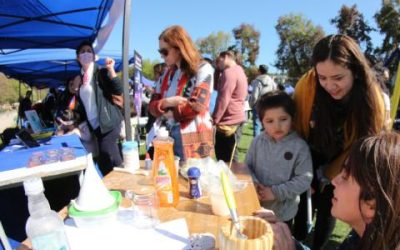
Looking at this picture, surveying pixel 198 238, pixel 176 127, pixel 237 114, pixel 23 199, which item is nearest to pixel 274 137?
pixel 176 127

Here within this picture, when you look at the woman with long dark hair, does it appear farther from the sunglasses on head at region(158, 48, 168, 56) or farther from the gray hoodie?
the sunglasses on head at region(158, 48, 168, 56)

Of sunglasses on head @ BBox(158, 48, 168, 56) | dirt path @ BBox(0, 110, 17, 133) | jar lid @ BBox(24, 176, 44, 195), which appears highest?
sunglasses on head @ BBox(158, 48, 168, 56)

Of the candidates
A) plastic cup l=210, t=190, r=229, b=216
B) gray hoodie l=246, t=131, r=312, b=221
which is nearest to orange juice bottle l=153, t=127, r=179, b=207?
plastic cup l=210, t=190, r=229, b=216

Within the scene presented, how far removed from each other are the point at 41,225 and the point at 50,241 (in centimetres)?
6

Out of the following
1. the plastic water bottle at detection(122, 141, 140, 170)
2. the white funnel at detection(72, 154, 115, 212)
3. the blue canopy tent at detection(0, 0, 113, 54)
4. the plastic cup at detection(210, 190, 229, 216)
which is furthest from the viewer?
the blue canopy tent at detection(0, 0, 113, 54)

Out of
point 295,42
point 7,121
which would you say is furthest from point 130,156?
point 295,42

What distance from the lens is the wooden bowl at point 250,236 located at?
82cm

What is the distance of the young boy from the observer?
1.79 meters

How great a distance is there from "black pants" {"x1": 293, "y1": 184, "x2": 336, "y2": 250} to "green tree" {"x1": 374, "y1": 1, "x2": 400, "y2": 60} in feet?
98.2

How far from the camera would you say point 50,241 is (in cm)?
92

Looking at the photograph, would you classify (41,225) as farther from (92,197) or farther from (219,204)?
(219,204)

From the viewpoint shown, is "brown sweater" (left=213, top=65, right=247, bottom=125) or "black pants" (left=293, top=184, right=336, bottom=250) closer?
"black pants" (left=293, top=184, right=336, bottom=250)

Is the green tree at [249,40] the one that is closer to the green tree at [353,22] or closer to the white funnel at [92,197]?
the green tree at [353,22]

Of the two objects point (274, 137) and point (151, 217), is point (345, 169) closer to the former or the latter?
point (151, 217)
